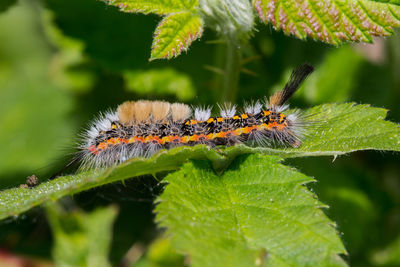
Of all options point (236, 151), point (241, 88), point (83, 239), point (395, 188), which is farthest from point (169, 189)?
point (395, 188)

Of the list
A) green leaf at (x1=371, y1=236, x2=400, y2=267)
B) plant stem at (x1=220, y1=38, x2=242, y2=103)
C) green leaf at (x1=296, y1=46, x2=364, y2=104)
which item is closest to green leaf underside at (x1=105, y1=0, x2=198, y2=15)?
plant stem at (x1=220, y1=38, x2=242, y2=103)

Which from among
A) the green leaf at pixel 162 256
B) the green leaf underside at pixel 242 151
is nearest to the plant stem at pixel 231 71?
the green leaf underside at pixel 242 151

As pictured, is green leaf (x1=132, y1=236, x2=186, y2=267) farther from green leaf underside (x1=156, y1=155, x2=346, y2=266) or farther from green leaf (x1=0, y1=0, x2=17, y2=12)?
green leaf (x1=0, y1=0, x2=17, y2=12)

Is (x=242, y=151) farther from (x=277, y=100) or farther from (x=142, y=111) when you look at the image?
(x=142, y=111)

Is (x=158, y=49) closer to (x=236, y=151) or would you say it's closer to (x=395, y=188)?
(x=236, y=151)

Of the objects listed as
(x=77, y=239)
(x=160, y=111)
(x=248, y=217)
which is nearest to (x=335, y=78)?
(x=160, y=111)

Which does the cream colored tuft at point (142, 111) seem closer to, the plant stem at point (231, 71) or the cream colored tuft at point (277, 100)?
the plant stem at point (231, 71)
